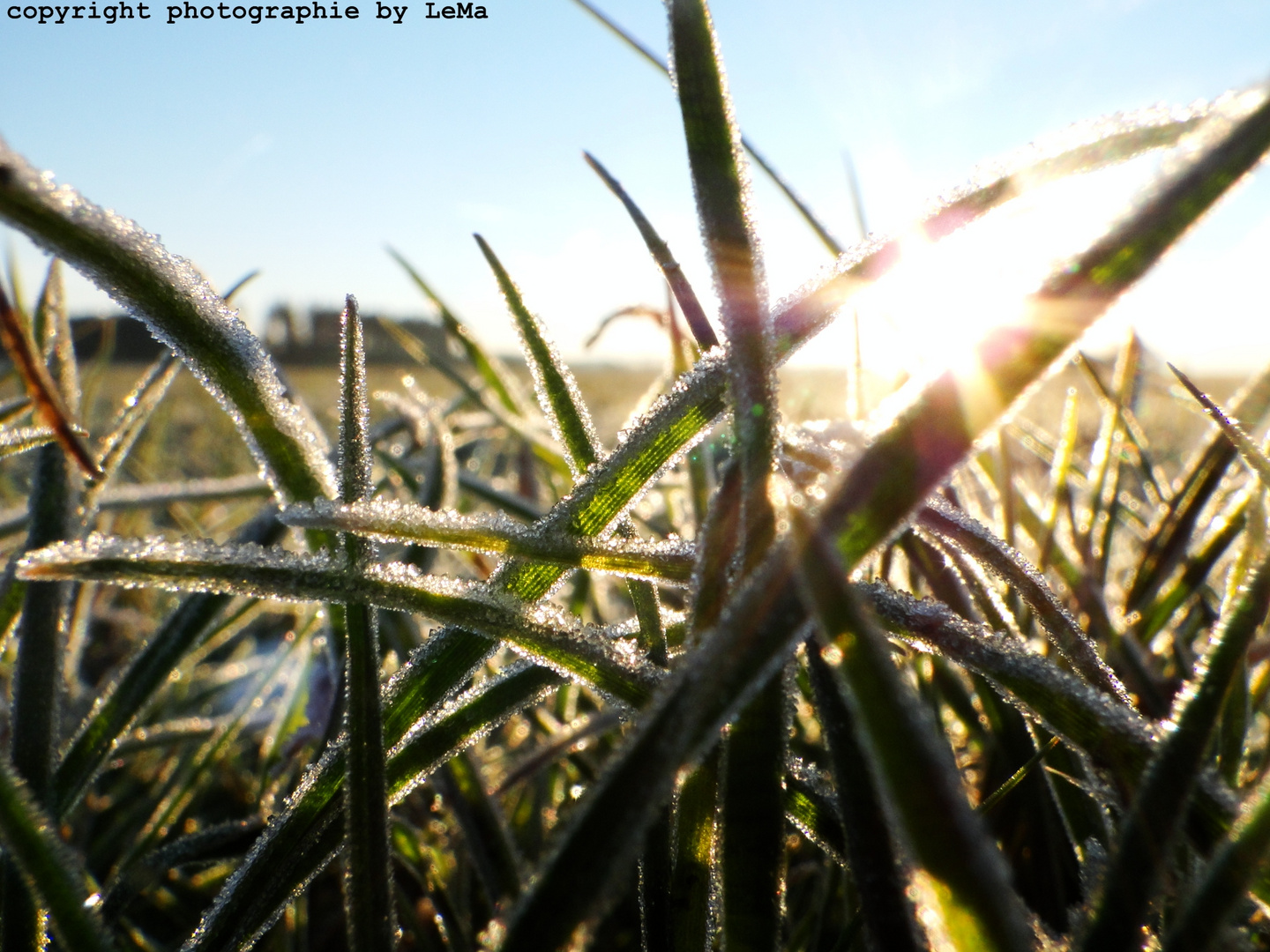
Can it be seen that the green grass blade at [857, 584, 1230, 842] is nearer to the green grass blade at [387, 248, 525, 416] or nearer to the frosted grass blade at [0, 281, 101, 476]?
the frosted grass blade at [0, 281, 101, 476]

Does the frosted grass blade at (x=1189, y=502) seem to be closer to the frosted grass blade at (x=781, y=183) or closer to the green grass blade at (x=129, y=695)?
the frosted grass blade at (x=781, y=183)

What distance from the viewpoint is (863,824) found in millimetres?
234

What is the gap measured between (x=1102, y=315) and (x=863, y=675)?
116 mm

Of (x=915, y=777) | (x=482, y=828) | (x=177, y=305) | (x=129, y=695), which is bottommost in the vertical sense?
(x=482, y=828)

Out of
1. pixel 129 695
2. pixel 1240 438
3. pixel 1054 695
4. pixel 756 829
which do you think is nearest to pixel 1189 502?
pixel 1240 438

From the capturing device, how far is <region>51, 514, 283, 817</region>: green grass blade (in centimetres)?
45

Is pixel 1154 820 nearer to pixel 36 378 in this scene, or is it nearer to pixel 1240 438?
pixel 1240 438

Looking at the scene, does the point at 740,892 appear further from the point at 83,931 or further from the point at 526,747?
the point at 526,747

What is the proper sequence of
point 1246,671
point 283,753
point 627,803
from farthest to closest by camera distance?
point 283,753, point 1246,671, point 627,803

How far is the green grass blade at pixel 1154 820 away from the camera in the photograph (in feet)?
0.69

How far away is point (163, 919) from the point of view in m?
0.73

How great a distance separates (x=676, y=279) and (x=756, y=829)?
0.26m

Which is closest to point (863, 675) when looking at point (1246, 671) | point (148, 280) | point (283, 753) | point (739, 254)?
point (739, 254)

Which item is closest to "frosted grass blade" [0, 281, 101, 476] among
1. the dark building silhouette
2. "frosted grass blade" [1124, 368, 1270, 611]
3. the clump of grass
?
the clump of grass
